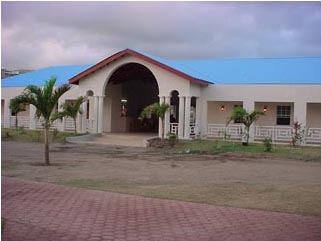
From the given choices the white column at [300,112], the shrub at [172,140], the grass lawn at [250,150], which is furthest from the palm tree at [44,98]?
the white column at [300,112]

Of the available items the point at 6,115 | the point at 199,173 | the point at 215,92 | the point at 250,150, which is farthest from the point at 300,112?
the point at 6,115

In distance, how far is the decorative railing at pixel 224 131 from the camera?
26.6 metres

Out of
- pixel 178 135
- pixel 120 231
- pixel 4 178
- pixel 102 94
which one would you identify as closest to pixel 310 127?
pixel 178 135

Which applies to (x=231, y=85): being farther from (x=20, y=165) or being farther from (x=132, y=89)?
(x=20, y=165)

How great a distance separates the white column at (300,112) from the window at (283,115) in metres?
2.00

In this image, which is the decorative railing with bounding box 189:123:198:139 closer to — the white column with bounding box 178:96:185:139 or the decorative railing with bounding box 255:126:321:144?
the white column with bounding box 178:96:185:139

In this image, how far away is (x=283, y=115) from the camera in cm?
2783

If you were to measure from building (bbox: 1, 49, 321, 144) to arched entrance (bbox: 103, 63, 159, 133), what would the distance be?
70 mm

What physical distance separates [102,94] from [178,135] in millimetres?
5666

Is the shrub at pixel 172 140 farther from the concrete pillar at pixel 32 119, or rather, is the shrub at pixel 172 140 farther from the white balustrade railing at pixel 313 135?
the concrete pillar at pixel 32 119

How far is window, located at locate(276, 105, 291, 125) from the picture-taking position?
27.7 m

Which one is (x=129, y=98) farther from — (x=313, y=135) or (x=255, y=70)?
(x=313, y=135)

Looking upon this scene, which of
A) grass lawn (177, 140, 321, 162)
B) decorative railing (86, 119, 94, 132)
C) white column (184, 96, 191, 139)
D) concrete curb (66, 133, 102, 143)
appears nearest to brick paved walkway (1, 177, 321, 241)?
grass lawn (177, 140, 321, 162)

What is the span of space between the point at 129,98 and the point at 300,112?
13457 millimetres
